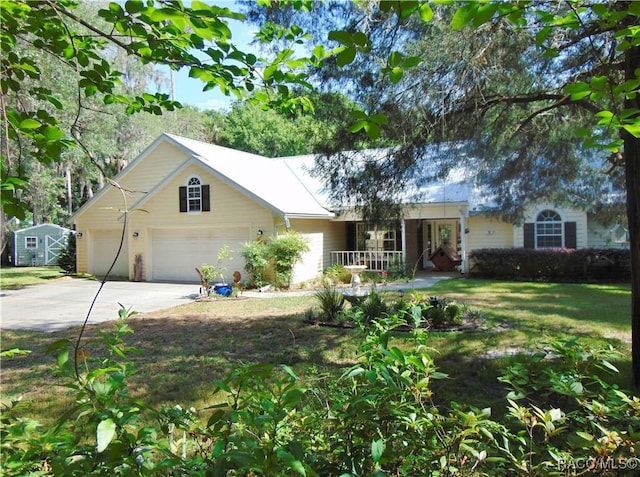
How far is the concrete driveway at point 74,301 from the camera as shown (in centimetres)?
1114

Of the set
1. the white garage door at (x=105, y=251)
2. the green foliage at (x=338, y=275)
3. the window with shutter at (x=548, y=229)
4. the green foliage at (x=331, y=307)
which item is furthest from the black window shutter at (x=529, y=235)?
the white garage door at (x=105, y=251)

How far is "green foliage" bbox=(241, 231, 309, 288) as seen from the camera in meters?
16.6

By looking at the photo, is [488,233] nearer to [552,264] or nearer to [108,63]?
[552,264]

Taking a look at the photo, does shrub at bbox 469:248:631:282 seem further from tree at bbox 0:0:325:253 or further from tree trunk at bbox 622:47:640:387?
tree at bbox 0:0:325:253

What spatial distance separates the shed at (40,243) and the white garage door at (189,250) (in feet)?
54.1

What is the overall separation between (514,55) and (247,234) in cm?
1356

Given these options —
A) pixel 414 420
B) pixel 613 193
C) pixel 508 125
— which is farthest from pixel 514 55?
pixel 613 193

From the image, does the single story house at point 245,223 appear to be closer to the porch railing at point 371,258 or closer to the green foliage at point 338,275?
the porch railing at point 371,258

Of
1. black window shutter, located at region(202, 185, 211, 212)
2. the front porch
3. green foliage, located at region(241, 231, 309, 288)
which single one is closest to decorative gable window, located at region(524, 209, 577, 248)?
the front porch

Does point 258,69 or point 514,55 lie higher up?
point 514,55

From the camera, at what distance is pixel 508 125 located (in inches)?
344

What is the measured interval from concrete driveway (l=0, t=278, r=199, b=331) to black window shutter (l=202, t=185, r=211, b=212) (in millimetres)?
3340

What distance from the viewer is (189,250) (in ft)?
64.4

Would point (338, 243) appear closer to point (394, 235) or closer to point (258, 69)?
point (394, 235)
